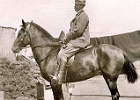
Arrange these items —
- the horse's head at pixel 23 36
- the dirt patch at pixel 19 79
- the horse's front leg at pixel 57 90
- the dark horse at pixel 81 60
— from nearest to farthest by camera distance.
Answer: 1. the dark horse at pixel 81 60
2. the horse's front leg at pixel 57 90
3. the horse's head at pixel 23 36
4. the dirt patch at pixel 19 79

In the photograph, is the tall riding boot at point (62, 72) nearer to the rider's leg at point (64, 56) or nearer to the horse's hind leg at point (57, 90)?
the rider's leg at point (64, 56)

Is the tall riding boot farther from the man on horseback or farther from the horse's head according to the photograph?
the horse's head

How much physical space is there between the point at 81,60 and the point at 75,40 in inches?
22.0

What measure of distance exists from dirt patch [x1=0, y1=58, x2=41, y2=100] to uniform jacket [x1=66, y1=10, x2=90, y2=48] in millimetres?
8000

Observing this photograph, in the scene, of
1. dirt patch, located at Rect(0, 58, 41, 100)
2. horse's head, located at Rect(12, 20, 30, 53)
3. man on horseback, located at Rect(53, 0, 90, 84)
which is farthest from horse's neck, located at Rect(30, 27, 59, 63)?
dirt patch, located at Rect(0, 58, 41, 100)

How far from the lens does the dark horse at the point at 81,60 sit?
6.38 meters

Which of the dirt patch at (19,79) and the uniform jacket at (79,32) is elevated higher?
the uniform jacket at (79,32)

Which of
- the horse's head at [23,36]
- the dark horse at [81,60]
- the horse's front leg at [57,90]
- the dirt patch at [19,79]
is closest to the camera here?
the dark horse at [81,60]

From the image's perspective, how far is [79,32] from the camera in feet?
21.6

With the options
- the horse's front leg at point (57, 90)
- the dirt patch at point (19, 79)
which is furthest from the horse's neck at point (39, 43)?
the dirt patch at point (19, 79)

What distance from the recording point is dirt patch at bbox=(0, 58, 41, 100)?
14.1 metres

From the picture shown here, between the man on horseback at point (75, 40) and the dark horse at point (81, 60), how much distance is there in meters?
0.18

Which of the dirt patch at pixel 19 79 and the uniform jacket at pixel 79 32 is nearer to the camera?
the uniform jacket at pixel 79 32

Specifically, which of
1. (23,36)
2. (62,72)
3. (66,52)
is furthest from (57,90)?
(23,36)
